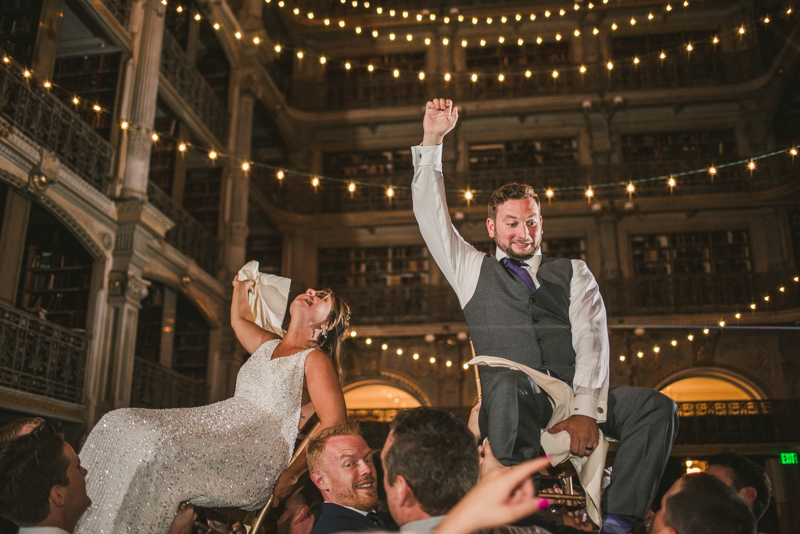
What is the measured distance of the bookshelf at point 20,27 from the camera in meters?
7.46

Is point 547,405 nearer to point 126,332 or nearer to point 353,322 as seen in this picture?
point 126,332

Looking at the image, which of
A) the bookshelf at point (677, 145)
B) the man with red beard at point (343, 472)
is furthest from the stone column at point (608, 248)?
the man with red beard at point (343, 472)

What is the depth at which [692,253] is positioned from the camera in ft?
42.4

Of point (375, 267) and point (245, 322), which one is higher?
point (375, 267)

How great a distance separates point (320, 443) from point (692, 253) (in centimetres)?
1216

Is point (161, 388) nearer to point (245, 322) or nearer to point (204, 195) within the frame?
point (204, 195)

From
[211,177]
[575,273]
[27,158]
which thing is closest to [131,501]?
[575,273]

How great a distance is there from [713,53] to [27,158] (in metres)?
12.5

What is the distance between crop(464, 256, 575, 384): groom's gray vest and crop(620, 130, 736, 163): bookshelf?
38.8 ft

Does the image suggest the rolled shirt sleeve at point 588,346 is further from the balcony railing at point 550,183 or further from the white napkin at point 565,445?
the balcony railing at point 550,183

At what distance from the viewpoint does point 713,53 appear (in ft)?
44.4

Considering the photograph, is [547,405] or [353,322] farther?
[353,322]

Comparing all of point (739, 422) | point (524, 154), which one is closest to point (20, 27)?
point (524, 154)

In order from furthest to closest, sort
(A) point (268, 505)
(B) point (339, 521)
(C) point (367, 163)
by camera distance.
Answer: (C) point (367, 163)
(A) point (268, 505)
(B) point (339, 521)
